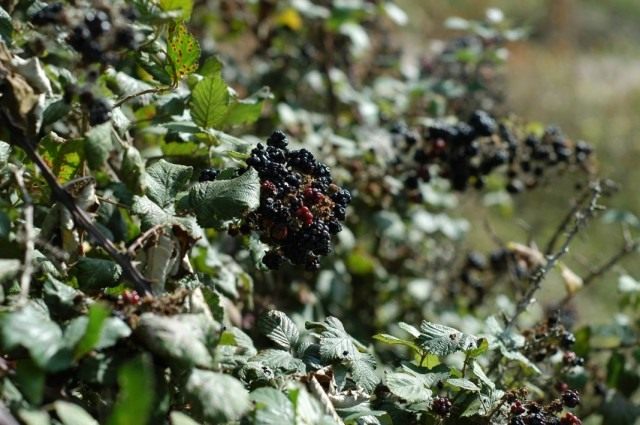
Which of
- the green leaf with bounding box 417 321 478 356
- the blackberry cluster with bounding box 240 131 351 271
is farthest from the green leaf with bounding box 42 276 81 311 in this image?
the green leaf with bounding box 417 321 478 356

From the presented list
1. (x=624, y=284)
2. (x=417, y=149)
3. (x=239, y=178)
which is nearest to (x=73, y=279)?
(x=239, y=178)

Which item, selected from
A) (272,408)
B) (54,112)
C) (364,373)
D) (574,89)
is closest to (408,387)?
(364,373)

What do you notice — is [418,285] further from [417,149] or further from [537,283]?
[537,283]

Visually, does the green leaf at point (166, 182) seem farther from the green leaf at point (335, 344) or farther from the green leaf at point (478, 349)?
the green leaf at point (478, 349)

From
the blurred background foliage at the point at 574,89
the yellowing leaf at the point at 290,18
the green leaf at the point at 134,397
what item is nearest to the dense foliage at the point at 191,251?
the green leaf at the point at 134,397

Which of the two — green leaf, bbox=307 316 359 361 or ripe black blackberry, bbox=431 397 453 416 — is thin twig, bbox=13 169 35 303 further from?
A: ripe black blackberry, bbox=431 397 453 416

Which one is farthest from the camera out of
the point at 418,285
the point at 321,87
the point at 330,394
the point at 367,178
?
the point at 321,87

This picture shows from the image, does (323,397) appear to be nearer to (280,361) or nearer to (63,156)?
(280,361)
